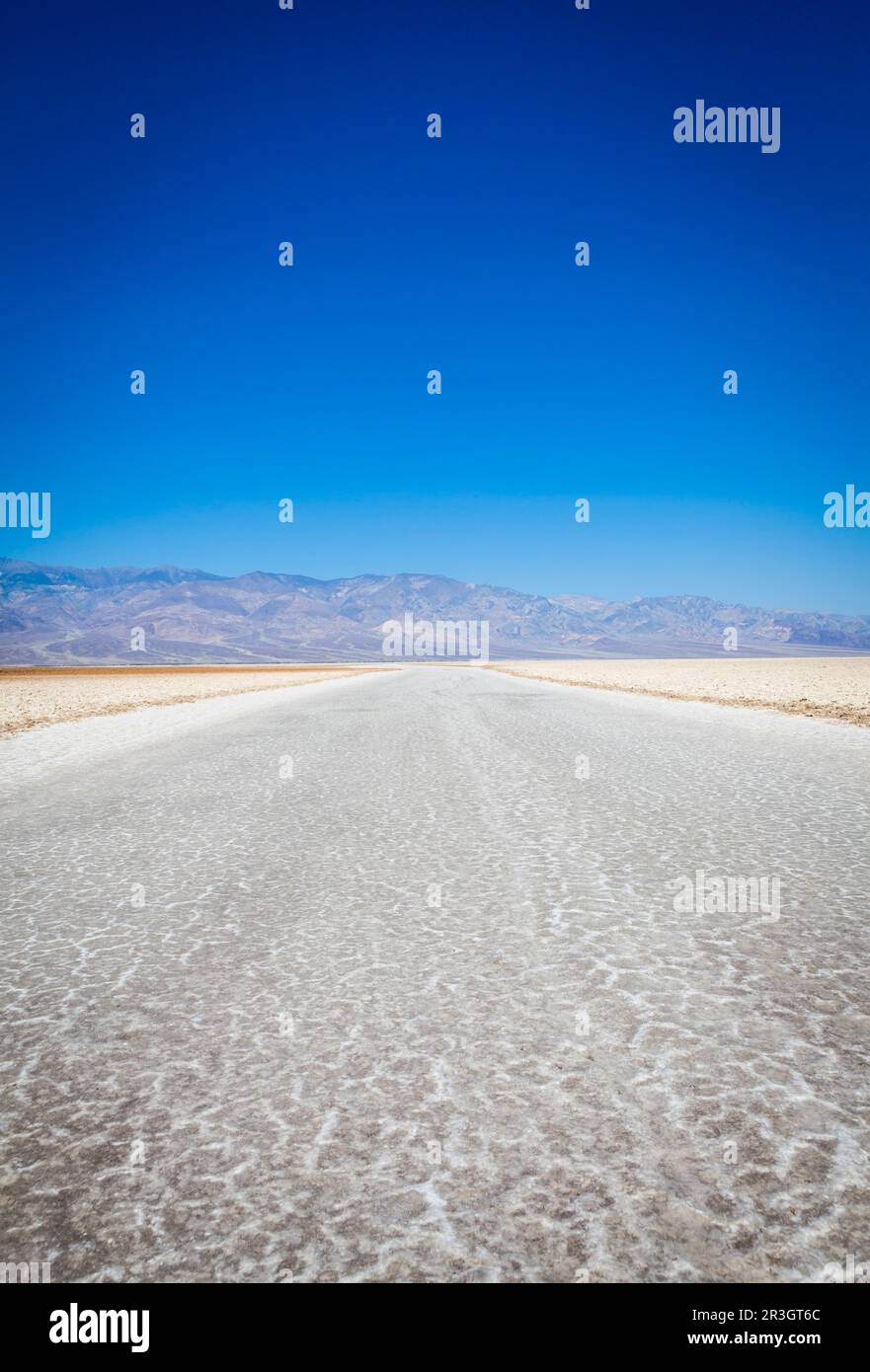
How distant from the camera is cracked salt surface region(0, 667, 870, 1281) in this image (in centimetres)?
178

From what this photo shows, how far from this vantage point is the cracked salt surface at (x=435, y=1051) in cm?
178

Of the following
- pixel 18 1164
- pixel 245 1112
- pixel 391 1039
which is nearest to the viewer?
pixel 18 1164

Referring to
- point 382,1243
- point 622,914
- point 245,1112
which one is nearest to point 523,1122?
point 382,1243

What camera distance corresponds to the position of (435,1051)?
2.62 meters

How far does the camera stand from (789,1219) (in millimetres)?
1795

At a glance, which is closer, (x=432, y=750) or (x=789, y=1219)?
(x=789, y=1219)

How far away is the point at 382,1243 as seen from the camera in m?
1.74

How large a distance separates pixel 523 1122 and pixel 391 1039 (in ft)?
2.27

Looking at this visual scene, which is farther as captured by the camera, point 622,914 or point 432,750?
point 432,750

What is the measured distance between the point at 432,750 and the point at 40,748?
7.12 meters
